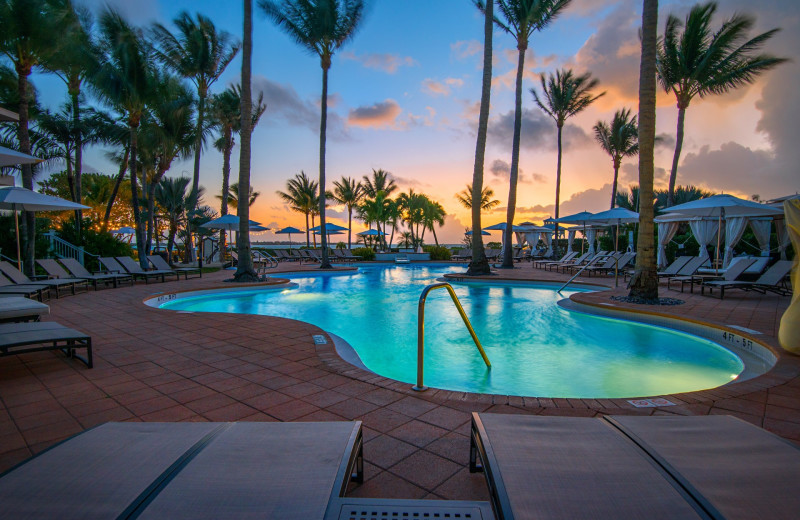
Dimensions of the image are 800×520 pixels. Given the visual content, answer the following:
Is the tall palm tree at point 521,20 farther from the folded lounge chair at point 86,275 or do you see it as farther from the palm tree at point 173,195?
the palm tree at point 173,195

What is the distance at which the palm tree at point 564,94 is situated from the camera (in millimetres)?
19375

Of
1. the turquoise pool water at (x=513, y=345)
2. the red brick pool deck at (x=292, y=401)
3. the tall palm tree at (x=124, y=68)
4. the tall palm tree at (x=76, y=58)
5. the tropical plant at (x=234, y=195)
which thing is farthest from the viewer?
the tropical plant at (x=234, y=195)

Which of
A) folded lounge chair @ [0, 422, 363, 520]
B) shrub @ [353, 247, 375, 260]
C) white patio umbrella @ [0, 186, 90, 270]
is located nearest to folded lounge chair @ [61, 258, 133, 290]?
white patio umbrella @ [0, 186, 90, 270]

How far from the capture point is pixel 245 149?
35.2ft

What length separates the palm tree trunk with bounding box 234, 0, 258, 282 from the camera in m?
10.5

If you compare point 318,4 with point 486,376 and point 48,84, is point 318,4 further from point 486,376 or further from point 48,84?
point 486,376

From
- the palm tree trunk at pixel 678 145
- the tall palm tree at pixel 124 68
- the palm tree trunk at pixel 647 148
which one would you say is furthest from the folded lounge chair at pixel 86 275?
the palm tree trunk at pixel 678 145

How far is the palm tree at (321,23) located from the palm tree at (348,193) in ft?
57.1

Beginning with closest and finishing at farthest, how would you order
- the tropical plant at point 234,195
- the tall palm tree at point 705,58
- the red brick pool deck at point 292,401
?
the red brick pool deck at point 292,401 < the tall palm tree at point 705,58 < the tropical plant at point 234,195

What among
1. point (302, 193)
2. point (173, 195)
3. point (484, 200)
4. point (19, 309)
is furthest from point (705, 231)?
point (302, 193)

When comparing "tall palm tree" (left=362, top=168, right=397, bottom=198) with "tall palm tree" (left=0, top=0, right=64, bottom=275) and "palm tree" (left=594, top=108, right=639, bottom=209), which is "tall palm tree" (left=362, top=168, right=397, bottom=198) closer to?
"palm tree" (left=594, top=108, right=639, bottom=209)

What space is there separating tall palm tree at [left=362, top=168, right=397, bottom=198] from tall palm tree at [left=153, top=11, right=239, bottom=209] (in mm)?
16910

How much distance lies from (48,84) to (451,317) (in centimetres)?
1915

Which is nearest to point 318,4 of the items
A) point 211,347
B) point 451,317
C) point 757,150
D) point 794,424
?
point 451,317
